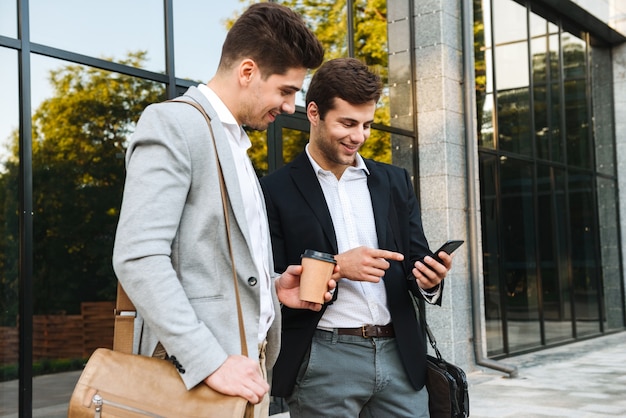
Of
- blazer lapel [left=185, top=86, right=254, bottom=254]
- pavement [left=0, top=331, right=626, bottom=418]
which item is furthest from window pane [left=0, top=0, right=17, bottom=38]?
blazer lapel [left=185, top=86, right=254, bottom=254]

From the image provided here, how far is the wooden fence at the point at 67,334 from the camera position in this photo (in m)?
5.01

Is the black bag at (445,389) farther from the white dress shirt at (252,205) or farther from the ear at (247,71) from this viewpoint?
the ear at (247,71)

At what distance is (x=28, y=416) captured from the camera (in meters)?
5.04

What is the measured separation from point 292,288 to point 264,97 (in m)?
0.66

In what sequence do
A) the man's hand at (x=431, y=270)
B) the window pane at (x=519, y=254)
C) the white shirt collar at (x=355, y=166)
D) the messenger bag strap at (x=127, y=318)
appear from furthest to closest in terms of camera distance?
the window pane at (x=519, y=254), the white shirt collar at (x=355, y=166), the man's hand at (x=431, y=270), the messenger bag strap at (x=127, y=318)

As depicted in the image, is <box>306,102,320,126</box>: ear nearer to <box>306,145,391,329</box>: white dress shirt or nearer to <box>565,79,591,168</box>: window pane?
<box>306,145,391,329</box>: white dress shirt

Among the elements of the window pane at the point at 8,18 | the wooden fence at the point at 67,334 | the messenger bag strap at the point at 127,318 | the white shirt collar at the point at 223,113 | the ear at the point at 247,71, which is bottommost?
the wooden fence at the point at 67,334

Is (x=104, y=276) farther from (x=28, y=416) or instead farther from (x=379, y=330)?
(x=379, y=330)

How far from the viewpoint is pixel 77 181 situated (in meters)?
5.72

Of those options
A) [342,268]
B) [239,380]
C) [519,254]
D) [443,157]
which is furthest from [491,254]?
[239,380]

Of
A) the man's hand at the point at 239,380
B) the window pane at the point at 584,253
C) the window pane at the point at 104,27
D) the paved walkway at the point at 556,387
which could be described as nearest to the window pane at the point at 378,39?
the window pane at the point at 104,27

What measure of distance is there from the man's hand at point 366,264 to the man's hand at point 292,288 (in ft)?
0.15

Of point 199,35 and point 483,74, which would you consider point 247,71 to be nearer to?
point 199,35

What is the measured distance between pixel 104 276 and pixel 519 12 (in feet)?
26.3
